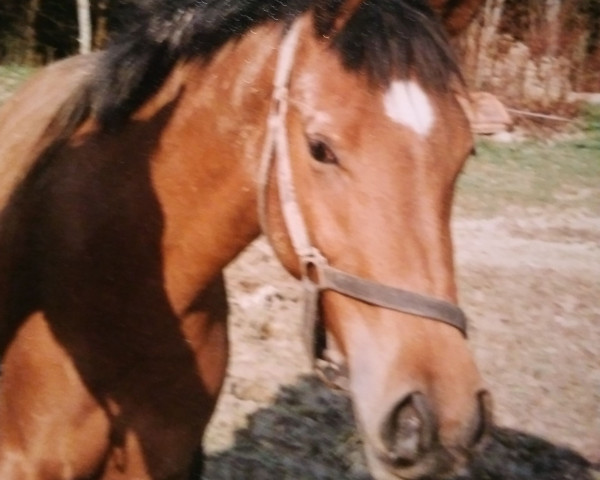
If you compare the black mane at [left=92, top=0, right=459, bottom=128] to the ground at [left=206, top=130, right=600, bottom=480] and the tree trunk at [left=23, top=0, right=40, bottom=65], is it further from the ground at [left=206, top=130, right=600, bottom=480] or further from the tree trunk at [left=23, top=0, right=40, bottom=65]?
the tree trunk at [left=23, top=0, right=40, bottom=65]

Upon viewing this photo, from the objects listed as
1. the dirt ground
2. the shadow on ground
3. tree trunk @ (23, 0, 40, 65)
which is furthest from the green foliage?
tree trunk @ (23, 0, 40, 65)

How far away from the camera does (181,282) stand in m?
1.26

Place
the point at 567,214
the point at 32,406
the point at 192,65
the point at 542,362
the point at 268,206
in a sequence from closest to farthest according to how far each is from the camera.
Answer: the point at 268,206 < the point at 192,65 < the point at 32,406 < the point at 542,362 < the point at 567,214

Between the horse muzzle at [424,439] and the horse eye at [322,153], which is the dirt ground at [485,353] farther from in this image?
the horse eye at [322,153]

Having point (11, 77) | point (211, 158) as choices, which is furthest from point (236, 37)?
point (11, 77)

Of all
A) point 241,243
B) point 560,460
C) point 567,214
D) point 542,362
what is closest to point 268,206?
point 241,243

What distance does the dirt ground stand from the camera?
7.91 feet

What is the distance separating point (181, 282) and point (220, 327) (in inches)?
9.4

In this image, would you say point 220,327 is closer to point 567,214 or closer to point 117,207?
point 117,207

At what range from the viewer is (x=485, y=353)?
3.21 meters

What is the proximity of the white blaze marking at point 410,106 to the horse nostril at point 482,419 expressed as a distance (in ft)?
1.21

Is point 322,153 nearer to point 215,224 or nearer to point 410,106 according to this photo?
point 410,106

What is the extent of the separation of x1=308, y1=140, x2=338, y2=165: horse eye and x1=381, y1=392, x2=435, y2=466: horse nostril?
0.34 metres

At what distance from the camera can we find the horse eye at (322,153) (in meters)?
0.96
